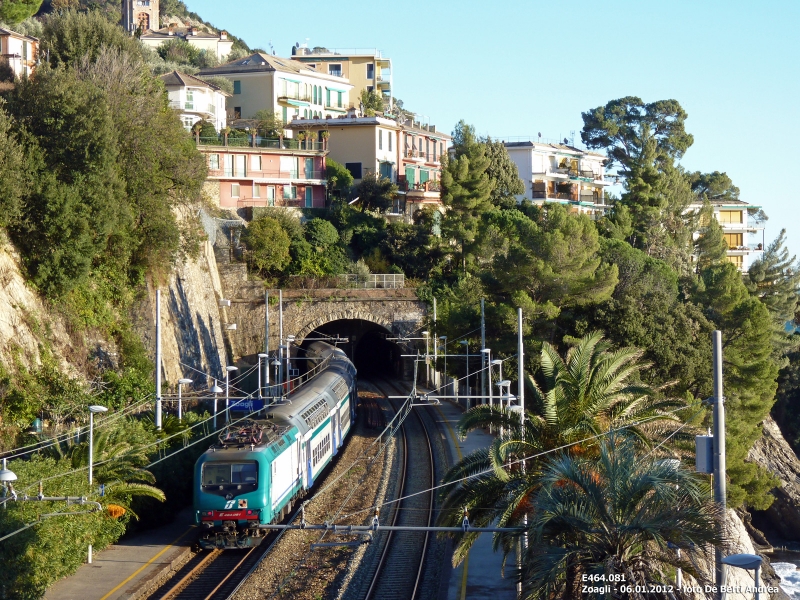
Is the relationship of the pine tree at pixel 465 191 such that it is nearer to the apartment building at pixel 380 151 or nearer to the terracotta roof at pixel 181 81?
the apartment building at pixel 380 151

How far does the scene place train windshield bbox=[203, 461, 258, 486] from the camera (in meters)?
21.7

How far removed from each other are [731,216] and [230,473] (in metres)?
69.6

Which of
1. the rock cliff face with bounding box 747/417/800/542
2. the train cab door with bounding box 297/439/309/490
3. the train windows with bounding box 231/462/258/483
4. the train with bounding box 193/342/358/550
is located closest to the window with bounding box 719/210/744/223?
the rock cliff face with bounding box 747/417/800/542

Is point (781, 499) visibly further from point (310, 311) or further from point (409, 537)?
point (409, 537)

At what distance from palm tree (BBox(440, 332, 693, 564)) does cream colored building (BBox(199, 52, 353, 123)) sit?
52.2m

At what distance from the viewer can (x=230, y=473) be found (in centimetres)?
2169

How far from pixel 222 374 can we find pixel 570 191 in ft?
137

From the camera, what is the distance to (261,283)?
169ft

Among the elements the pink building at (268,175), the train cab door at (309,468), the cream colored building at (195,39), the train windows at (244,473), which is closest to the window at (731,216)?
the pink building at (268,175)

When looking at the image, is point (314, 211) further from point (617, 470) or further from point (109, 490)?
point (617, 470)

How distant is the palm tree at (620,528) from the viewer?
12797mm

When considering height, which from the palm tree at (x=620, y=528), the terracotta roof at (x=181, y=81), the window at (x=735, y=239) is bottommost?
the palm tree at (x=620, y=528)

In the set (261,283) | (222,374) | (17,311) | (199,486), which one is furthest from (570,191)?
(199,486)

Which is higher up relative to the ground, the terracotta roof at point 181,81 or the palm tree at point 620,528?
the terracotta roof at point 181,81
